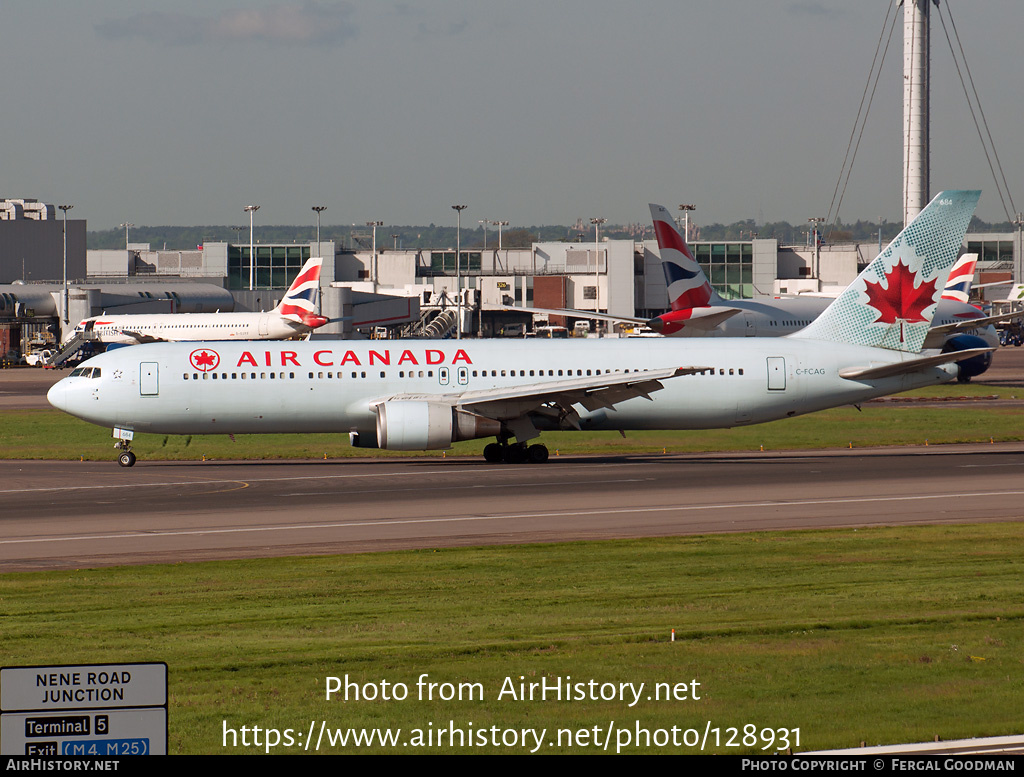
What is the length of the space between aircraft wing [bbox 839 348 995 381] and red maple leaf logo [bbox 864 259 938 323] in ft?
6.83

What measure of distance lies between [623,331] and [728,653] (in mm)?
117637

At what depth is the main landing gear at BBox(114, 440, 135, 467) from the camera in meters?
39.6

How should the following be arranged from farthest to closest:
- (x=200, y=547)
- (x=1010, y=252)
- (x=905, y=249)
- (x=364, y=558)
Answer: (x=1010, y=252), (x=905, y=249), (x=200, y=547), (x=364, y=558)

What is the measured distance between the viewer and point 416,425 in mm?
36812

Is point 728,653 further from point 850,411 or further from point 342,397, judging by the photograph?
point 850,411

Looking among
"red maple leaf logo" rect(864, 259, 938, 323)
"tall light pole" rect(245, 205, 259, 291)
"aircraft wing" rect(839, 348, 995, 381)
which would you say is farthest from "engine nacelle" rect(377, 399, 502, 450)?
"tall light pole" rect(245, 205, 259, 291)

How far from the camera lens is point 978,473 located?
34.9 m

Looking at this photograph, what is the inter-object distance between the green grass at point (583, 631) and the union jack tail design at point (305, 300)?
8834 centimetres

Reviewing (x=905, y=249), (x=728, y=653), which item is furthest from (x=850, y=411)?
(x=728, y=653)

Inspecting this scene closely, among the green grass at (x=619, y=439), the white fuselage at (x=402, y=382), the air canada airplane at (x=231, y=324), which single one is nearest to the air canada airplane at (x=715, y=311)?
the green grass at (x=619, y=439)

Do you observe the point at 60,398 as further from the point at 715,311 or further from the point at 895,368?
the point at 715,311

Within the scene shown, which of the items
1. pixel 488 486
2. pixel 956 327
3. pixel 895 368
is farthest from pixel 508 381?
pixel 956 327

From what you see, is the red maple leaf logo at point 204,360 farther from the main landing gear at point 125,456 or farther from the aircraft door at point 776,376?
the aircraft door at point 776,376

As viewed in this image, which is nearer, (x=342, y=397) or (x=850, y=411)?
(x=342, y=397)
